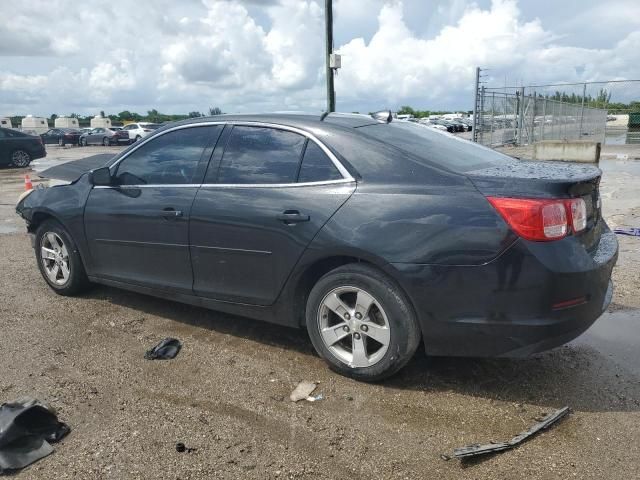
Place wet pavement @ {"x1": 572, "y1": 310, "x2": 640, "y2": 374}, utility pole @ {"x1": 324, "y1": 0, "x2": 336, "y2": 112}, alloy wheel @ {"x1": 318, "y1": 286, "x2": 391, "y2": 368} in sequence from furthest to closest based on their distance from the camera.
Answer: utility pole @ {"x1": 324, "y1": 0, "x2": 336, "y2": 112} < wet pavement @ {"x1": 572, "y1": 310, "x2": 640, "y2": 374} < alloy wheel @ {"x1": 318, "y1": 286, "x2": 391, "y2": 368}

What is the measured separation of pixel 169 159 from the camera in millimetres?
4250

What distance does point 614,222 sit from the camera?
26.0 ft

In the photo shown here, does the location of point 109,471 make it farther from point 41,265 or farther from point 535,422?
point 41,265

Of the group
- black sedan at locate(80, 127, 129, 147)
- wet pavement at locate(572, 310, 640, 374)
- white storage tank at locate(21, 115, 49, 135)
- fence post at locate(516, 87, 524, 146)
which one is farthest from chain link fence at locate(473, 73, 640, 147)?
white storage tank at locate(21, 115, 49, 135)

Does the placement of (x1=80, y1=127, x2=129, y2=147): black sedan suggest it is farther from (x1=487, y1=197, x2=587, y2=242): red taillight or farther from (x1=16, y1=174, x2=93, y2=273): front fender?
(x1=487, y1=197, x2=587, y2=242): red taillight

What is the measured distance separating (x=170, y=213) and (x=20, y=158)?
63.5ft

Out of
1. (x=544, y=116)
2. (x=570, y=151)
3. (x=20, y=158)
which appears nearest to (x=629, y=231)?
(x=570, y=151)

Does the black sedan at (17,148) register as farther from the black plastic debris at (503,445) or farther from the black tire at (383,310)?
the black plastic debris at (503,445)

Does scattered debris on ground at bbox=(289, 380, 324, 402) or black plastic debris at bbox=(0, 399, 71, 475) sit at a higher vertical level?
black plastic debris at bbox=(0, 399, 71, 475)

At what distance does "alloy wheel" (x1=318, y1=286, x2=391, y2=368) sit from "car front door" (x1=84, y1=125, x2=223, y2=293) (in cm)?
118

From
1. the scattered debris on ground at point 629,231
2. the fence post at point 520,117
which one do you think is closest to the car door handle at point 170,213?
the scattered debris on ground at point 629,231

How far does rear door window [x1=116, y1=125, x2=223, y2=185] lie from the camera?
4.08 m

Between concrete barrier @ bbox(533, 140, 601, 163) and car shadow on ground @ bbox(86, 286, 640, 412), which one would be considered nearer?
car shadow on ground @ bbox(86, 286, 640, 412)

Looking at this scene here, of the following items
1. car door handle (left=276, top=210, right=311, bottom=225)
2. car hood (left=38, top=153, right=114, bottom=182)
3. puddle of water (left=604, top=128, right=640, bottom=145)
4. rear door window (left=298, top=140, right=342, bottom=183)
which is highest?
rear door window (left=298, top=140, right=342, bottom=183)
